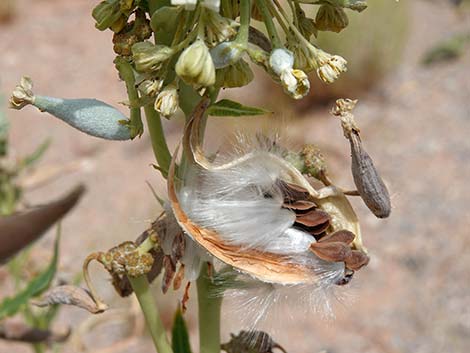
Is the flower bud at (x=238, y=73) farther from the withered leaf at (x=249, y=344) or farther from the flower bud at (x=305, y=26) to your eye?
the withered leaf at (x=249, y=344)

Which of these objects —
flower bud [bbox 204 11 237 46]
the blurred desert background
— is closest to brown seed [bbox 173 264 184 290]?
flower bud [bbox 204 11 237 46]

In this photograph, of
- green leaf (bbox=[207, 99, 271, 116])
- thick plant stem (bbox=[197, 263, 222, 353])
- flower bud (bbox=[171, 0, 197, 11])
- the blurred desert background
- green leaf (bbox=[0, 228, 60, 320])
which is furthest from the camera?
the blurred desert background

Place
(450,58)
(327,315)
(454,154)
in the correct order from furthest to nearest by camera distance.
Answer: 1. (450,58)
2. (454,154)
3. (327,315)

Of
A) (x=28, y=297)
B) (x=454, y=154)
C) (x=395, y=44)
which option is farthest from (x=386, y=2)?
(x=28, y=297)

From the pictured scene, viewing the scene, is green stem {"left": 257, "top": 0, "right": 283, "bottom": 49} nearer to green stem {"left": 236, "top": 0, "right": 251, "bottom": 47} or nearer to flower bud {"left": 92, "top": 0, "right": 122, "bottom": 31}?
green stem {"left": 236, "top": 0, "right": 251, "bottom": 47}

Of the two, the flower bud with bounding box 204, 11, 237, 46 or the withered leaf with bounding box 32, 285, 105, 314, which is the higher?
the flower bud with bounding box 204, 11, 237, 46

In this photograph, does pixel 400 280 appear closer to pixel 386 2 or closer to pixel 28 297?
pixel 28 297

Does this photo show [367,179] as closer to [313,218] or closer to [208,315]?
[313,218]

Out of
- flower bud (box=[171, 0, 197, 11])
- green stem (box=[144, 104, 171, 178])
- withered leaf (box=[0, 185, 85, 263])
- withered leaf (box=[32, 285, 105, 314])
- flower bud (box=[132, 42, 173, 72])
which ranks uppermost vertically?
flower bud (box=[171, 0, 197, 11])
